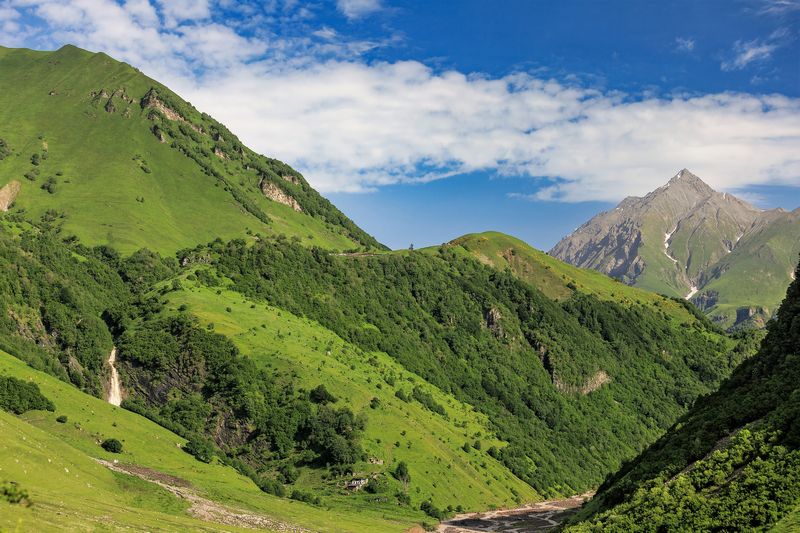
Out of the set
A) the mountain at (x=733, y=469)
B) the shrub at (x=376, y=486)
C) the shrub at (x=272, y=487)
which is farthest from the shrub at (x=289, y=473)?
the mountain at (x=733, y=469)

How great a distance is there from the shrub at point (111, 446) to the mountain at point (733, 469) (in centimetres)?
8304

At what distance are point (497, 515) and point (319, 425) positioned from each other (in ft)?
171

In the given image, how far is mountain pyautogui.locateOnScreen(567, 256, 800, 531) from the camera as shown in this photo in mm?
56219

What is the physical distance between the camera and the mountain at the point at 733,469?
5622cm

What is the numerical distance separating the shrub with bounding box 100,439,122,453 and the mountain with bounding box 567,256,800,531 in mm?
83040

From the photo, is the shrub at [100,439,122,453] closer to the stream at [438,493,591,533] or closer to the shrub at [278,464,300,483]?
the shrub at [278,464,300,483]

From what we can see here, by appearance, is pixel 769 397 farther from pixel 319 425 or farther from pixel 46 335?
pixel 46 335

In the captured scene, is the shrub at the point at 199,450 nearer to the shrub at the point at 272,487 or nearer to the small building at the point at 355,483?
the shrub at the point at 272,487

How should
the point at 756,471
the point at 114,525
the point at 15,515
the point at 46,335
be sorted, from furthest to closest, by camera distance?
1. the point at 46,335
2. the point at 114,525
3. the point at 756,471
4. the point at 15,515

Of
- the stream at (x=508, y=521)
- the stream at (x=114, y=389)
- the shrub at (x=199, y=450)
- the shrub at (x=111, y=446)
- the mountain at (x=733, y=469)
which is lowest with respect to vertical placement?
the stream at (x=508, y=521)

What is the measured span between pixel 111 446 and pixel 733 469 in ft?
341

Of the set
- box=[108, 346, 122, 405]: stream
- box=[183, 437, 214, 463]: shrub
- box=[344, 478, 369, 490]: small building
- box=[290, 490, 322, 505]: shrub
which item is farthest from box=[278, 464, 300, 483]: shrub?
box=[108, 346, 122, 405]: stream

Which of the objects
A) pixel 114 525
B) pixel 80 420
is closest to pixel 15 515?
Answer: pixel 114 525

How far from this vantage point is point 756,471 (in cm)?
5997
